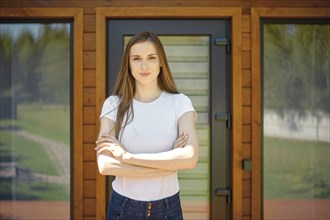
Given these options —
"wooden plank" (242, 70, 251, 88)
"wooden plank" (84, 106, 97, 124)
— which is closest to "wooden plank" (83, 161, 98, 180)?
"wooden plank" (84, 106, 97, 124)

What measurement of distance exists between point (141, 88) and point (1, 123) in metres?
1.96

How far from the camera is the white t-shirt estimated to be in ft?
5.82

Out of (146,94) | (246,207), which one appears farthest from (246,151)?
(146,94)

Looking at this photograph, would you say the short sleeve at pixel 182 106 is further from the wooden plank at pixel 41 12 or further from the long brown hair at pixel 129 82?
the wooden plank at pixel 41 12

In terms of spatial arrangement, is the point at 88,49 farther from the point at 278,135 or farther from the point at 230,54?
the point at 278,135

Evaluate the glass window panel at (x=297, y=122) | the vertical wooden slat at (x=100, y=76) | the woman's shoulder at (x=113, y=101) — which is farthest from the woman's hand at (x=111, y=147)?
the glass window panel at (x=297, y=122)

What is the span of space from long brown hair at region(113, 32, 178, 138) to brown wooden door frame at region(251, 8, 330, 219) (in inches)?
62.1

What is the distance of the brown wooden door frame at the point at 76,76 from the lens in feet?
11.0

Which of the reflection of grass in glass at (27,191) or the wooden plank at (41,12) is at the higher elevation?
the wooden plank at (41,12)

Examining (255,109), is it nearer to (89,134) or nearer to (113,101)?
(89,134)

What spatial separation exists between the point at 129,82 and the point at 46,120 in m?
1.76

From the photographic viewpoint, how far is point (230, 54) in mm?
3430

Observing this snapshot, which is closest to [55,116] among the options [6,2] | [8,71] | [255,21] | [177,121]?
[8,71]

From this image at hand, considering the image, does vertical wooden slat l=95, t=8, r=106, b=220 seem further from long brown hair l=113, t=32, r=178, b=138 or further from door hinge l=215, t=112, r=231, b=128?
long brown hair l=113, t=32, r=178, b=138
